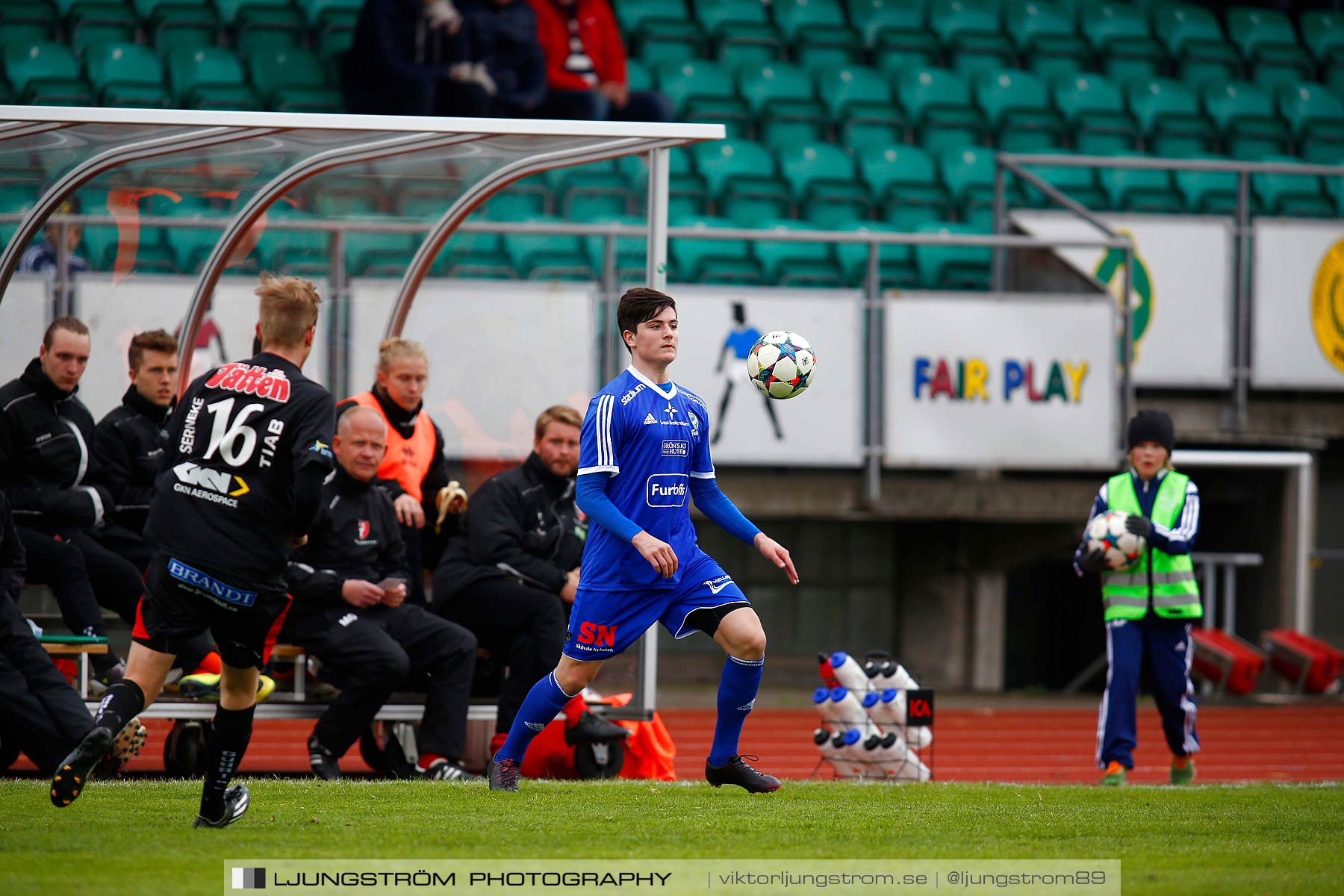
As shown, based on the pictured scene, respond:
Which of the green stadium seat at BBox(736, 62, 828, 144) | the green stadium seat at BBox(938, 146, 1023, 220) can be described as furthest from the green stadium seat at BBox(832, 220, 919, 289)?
the green stadium seat at BBox(736, 62, 828, 144)

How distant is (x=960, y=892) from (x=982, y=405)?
8224 millimetres

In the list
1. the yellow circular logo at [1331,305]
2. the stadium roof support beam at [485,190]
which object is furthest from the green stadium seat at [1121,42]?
the stadium roof support beam at [485,190]

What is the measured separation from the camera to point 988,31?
17047 millimetres

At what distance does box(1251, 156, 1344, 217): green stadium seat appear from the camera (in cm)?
1523

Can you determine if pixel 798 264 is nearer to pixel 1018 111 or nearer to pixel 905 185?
pixel 905 185

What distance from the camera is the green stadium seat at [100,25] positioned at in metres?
14.2

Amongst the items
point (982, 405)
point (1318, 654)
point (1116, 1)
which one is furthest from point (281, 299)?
point (1116, 1)

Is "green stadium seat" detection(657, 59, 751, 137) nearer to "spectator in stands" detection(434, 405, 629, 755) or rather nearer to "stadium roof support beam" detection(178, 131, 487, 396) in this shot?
"stadium roof support beam" detection(178, 131, 487, 396)

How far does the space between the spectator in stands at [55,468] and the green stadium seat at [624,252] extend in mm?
2819

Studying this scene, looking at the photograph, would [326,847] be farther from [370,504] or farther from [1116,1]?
[1116,1]

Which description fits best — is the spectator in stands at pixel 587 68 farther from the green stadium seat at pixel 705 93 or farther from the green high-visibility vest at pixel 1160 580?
the green high-visibility vest at pixel 1160 580

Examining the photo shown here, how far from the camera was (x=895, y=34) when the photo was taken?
16.9 metres

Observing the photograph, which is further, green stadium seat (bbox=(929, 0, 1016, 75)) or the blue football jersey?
green stadium seat (bbox=(929, 0, 1016, 75))

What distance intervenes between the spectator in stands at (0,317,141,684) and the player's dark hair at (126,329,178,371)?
0.30 meters
